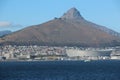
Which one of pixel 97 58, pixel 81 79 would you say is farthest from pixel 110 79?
pixel 97 58

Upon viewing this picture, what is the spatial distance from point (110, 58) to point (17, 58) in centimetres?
3057

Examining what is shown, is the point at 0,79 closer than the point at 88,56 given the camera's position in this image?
Yes

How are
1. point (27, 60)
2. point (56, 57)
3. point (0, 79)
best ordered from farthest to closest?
point (56, 57) → point (27, 60) → point (0, 79)

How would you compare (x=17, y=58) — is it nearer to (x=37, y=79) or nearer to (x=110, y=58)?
(x=110, y=58)

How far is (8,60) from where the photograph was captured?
190 meters

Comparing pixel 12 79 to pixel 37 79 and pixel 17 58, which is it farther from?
pixel 17 58

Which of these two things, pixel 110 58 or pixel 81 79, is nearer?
pixel 81 79

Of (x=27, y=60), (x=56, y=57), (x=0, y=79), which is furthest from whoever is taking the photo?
(x=56, y=57)

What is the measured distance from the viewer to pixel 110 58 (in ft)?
652

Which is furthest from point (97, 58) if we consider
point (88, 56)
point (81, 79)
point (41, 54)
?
point (81, 79)

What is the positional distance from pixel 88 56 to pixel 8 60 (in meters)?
27.0

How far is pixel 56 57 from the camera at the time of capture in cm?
19738

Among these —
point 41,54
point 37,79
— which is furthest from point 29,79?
point 41,54

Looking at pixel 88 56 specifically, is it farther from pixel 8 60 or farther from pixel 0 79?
pixel 0 79
